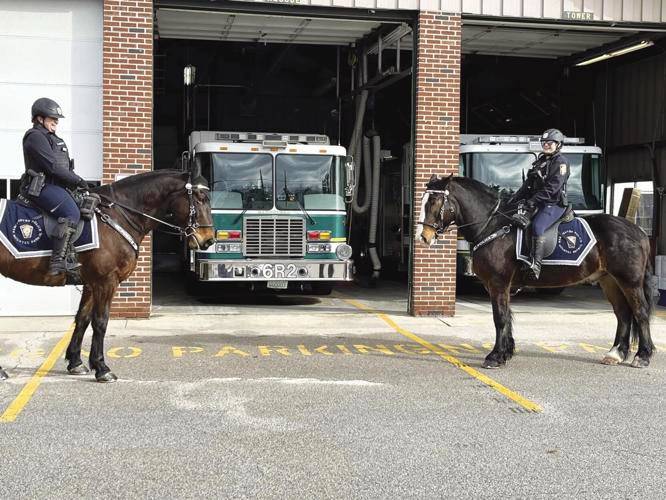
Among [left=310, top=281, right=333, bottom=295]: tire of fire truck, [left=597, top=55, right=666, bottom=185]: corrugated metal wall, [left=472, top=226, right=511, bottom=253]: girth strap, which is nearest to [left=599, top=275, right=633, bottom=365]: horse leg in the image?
[left=472, top=226, right=511, bottom=253]: girth strap

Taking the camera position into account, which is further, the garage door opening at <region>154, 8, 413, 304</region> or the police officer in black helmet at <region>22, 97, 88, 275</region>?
the garage door opening at <region>154, 8, 413, 304</region>

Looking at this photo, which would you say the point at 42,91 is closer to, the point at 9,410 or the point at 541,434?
the point at 9,410

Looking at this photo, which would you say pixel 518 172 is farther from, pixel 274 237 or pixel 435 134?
pixel 274 237

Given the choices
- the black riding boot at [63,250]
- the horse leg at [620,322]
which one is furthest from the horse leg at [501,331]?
the black riding boot at [63,250]

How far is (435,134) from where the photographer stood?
43.7 ft

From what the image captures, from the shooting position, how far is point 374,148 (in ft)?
60.2

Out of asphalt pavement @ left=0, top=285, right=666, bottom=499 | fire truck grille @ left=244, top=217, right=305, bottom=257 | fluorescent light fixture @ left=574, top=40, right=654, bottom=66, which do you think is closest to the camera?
asphalt pavement @ left=0, top=285, right=666, bottom=499

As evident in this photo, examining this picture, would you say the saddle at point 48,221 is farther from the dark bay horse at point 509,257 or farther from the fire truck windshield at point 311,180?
the fire truck windshield at point 311,180

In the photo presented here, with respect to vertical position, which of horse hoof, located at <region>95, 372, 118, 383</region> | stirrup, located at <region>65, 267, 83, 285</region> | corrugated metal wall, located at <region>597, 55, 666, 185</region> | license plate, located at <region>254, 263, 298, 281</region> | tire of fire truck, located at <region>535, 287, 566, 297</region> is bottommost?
horse hoof, located at <region>95, 372, 118, 383</region>

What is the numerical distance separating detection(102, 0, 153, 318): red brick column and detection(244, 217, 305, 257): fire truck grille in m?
2.30

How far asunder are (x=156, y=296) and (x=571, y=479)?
483 inches

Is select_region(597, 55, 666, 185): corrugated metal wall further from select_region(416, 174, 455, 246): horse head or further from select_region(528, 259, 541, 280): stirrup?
select_region(416, 174, 455, 246): horse head

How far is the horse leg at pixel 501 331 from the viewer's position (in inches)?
353

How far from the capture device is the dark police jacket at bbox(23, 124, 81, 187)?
25.3 ft
